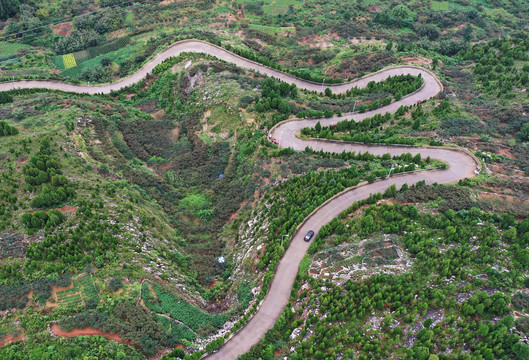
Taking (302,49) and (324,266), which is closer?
(324,266)

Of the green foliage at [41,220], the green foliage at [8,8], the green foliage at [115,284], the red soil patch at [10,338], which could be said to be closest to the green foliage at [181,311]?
the green foliage at [115,284]

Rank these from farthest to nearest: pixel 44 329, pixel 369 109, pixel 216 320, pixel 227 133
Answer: pixel 369 109
pixel 227 133
pixel 216 320
pixel 44 329

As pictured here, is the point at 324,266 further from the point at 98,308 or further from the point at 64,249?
the point at 64,249

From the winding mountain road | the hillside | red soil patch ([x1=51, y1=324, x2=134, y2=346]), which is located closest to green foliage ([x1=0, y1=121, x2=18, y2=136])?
the hillside

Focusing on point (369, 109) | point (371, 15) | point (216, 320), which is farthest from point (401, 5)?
point (216, 320)

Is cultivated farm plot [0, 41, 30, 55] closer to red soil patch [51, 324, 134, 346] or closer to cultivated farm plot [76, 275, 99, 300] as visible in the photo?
cultivated farm plot [76, 275, 99, 300]

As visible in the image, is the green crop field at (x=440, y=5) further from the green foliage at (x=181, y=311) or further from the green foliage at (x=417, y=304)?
the green foliage at (x=181, y=311)

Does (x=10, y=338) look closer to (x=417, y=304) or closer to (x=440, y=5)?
(x=417, y=304)
